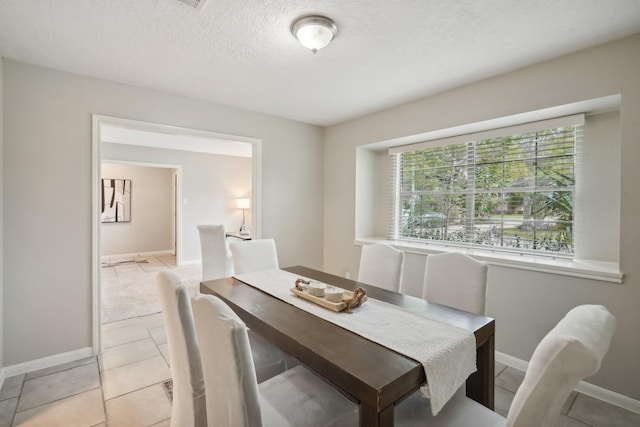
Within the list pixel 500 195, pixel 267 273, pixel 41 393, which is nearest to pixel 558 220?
pixel 500 195

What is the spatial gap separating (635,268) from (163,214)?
816 centimetres

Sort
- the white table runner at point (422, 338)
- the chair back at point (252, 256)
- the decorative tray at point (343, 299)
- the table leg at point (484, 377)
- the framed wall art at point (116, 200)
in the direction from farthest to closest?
the framed wall art at point (116, 200) < the chair back at point (252, 256) < the decorative tray at point (343, 299) < the table leg at point (484, 377) < the white table runner at point (422, 338)

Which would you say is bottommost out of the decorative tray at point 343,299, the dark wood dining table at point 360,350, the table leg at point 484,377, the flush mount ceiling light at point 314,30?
the table leg at point 484,377

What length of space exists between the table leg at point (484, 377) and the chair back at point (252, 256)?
72.6 inches

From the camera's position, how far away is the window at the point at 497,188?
8.45ft

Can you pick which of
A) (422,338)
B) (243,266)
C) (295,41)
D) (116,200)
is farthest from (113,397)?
(116,200)

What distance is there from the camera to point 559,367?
85 centimetres

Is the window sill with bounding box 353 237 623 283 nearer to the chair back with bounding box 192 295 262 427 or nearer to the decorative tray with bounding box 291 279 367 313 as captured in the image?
the decorative tray with bounding box 291 279 367 313

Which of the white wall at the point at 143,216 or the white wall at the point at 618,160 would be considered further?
the white wall at the point at 143,216

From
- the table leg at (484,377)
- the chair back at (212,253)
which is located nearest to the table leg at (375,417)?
the table leg at (484,377)

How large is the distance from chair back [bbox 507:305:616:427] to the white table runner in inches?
9.7

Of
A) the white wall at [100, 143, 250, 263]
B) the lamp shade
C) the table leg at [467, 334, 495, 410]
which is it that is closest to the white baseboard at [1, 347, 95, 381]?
the table leg at [467, 334, 495, 410]

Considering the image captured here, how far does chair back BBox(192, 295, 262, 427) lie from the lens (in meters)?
0.98

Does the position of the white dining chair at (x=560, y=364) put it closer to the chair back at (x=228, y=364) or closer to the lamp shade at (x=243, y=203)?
the chair back at (x=228, y=364)
